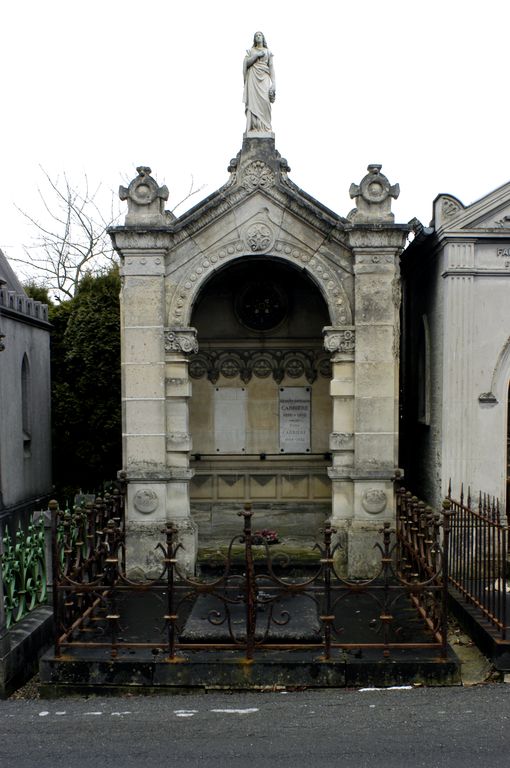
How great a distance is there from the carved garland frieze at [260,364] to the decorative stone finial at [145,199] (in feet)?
9.11

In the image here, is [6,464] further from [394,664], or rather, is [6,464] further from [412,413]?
[394,664]

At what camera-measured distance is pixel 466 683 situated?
21.1 ft

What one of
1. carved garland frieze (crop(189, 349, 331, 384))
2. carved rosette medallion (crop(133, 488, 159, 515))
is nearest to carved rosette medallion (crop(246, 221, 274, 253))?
carved garland frieze (crop(189, 349, 331, 384))

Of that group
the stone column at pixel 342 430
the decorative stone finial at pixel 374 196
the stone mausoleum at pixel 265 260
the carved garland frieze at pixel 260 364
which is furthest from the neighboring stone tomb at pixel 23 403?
the decorative stone finial at pixel 374 196

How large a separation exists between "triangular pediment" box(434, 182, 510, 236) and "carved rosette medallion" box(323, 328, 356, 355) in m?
1.83

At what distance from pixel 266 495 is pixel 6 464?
4805mm

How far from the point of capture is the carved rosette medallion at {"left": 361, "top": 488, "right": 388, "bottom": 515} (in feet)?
31.4

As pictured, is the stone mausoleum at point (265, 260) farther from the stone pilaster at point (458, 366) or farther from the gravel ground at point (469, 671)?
the gravel ground at point (469, 671)

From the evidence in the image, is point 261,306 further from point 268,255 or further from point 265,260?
point 268,255

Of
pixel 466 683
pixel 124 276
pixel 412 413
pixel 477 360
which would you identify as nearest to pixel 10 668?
pixel 466 683

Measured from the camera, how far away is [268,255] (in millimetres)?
9750

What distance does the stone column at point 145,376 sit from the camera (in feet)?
31.2

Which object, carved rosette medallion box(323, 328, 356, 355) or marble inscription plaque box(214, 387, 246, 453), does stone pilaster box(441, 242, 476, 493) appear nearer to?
carved rosette medallion box(323, 328, 356, 355)

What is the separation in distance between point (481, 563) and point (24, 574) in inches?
185
